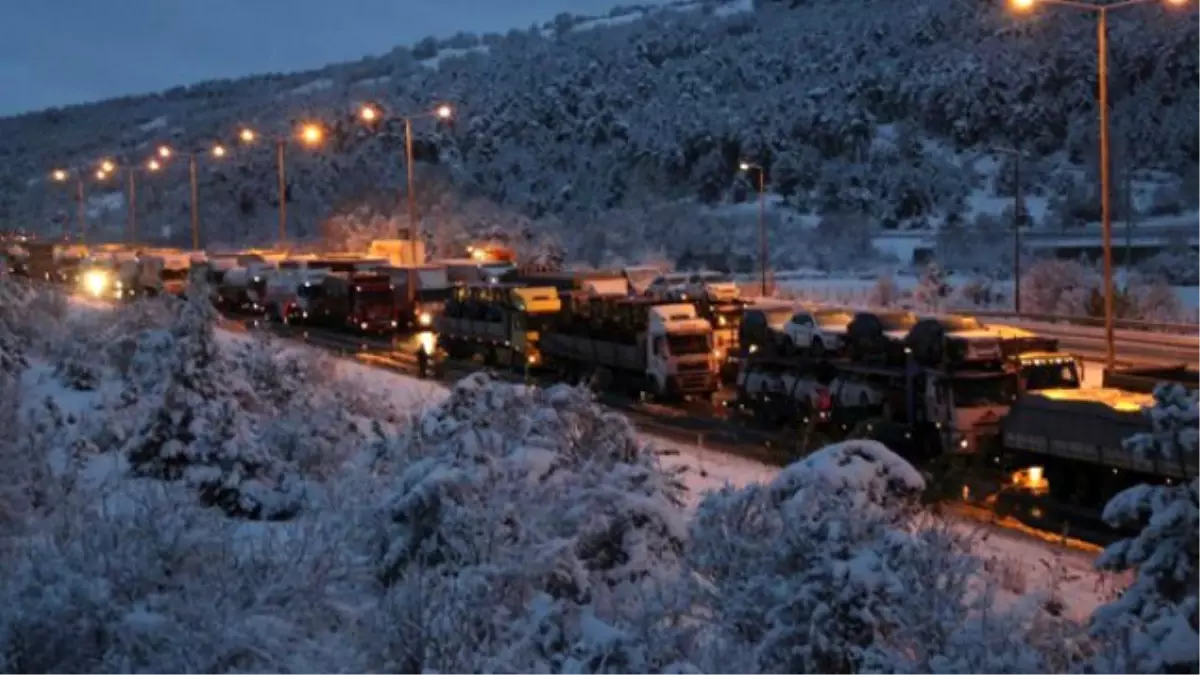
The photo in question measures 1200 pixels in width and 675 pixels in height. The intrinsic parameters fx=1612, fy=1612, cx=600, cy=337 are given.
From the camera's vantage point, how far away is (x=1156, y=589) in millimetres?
9719

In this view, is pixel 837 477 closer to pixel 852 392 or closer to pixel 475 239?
pixel 852 392

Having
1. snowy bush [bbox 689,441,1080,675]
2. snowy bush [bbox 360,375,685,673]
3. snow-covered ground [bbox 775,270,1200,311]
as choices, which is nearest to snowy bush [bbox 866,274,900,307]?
snow-covered ground [bbox 775,270,1200,311]

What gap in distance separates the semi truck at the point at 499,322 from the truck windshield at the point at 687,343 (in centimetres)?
642

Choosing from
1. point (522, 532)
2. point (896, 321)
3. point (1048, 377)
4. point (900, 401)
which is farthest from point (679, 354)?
point (522, 532)

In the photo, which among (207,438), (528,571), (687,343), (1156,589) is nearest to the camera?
(1156,589)

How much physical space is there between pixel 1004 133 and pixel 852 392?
102509mm

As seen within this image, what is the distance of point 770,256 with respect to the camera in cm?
9688

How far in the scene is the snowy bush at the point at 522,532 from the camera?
11.6 m

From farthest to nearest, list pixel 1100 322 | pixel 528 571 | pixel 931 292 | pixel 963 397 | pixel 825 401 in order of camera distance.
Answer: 1. pixel 931 292
2. pixel 1100 322
3. pixel 825 401
4. pixel 963 397
5. pixel 528 571

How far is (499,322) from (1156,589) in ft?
120

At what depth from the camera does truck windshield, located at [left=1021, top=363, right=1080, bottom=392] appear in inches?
1119

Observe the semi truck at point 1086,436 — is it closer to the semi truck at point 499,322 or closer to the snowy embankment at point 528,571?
the snowy embankment at point 528,571

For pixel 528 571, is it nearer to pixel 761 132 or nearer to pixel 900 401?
pixel 900 401

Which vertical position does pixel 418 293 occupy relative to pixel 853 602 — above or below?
above
